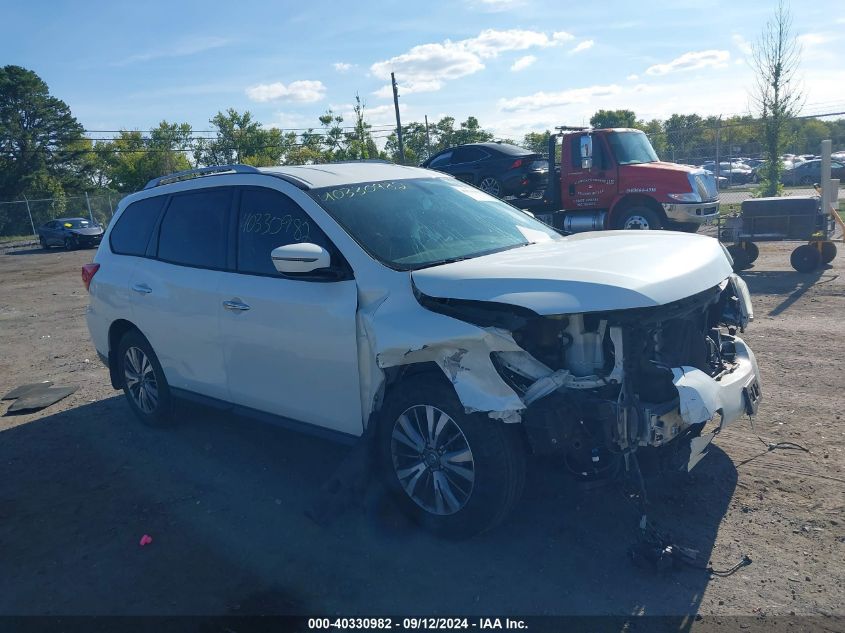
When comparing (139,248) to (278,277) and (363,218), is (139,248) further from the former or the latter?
(363,218)

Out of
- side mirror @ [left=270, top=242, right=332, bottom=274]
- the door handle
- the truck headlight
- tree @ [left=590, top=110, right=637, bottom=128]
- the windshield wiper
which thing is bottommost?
the truck headlight

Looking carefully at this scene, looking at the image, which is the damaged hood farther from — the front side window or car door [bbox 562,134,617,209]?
the front side window

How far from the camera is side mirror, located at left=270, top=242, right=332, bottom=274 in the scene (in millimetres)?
3895

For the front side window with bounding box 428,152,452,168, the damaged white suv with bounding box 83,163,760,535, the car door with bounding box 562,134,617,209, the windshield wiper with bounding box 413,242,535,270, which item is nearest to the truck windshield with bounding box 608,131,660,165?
the car door with bounding box 562,134,617,209

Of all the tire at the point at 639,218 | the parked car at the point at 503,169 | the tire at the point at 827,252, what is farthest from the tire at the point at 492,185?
the tire at the point at 827,252

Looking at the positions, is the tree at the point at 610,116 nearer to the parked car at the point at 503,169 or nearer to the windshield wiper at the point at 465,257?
the parked car at the point at 503,169

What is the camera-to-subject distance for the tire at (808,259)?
1087 cm

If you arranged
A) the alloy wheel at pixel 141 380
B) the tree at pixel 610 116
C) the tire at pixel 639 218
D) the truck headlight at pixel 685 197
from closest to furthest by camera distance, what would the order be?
the alloy wheel at pixel 141 380
the truck headlight at pixel 685 197
the tire at pixel 639 218
the tree at pixel 610 116

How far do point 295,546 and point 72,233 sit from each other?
29400 mm

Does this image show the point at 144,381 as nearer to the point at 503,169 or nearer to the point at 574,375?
the point at 574,375

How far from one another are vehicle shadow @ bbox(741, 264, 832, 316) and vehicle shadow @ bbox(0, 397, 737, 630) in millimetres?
5476

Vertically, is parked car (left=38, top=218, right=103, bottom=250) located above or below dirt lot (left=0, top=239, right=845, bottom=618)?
above

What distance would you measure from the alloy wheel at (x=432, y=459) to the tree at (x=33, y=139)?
184 feet

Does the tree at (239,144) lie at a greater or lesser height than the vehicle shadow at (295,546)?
greater
